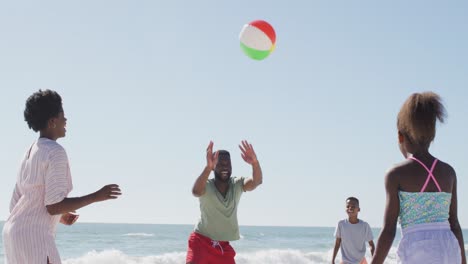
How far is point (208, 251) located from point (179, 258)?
22917mm

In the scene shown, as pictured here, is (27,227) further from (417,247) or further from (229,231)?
(229,231)

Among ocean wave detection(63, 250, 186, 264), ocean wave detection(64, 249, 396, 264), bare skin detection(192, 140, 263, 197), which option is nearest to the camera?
bare skin detection(192, 140, 263, 197)

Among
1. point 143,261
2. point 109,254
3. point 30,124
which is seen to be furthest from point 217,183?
point 109,254

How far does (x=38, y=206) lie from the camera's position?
4.36m

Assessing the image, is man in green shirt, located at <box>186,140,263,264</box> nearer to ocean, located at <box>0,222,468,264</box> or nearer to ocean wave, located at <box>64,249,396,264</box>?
ocean, located at <box>0,222,468,264</box>

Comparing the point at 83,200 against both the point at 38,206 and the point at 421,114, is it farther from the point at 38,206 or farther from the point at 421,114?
the point at 421,114

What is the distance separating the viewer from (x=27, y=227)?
430 centimetres

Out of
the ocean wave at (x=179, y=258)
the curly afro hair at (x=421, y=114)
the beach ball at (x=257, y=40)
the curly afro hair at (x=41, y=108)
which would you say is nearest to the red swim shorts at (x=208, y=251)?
the beach ball at (x=257, y=40)

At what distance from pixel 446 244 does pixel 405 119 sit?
2.67 ft

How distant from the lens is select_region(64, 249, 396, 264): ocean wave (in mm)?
29247

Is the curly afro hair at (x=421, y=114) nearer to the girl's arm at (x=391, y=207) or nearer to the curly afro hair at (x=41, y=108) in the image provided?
the girl's arm at (x=391, y=207)

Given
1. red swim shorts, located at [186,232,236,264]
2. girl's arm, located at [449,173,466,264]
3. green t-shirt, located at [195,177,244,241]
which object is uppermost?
girl's arm, located at [449,173,466,264]

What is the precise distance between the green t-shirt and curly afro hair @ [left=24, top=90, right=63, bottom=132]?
11.4 ft

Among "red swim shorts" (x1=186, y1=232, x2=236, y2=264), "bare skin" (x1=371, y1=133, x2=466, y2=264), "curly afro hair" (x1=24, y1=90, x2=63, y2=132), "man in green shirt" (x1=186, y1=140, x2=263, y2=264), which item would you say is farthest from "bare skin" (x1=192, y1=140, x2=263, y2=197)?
"bare skin" (x1=371, y1=133, x2=466, y2=264)
